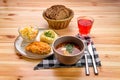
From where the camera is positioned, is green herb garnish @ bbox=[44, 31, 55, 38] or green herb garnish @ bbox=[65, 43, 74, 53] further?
green herb garnish @ bbox=[44, 31, 55, 38]

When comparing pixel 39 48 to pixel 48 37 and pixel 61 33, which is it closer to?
pixel 48 37

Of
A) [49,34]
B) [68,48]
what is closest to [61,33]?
[49,34]

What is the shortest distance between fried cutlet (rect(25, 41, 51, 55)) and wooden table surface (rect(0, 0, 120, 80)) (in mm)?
42

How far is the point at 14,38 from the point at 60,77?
13.1 inches

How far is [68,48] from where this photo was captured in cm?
89

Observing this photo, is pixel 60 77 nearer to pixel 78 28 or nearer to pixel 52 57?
pixel 52 57

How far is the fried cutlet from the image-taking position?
3.01 feet

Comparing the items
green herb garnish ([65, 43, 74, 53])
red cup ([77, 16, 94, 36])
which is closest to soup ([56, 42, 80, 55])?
green herb garnish ([65, 43, 74, 53])

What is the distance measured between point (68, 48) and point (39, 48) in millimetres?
121

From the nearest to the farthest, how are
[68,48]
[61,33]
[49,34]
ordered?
[68,48], [49,34], [61,33]

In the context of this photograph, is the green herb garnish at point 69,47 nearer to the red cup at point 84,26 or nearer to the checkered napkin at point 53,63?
the checkered napkin at point 53,63

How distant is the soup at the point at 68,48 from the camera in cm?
88

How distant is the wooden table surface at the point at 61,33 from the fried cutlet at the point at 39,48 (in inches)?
1.7

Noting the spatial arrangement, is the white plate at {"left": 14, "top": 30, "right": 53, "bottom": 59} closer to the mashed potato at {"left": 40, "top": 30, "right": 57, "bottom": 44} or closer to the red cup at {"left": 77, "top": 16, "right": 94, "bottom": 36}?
the mashed potato at {"left": 40, "top": 30, "right": 57, "bottom": 44}
